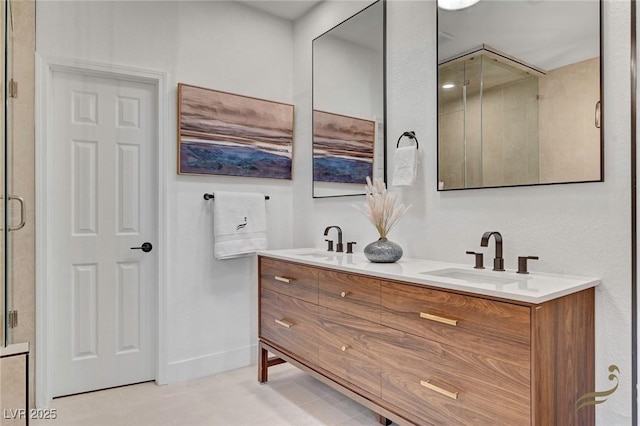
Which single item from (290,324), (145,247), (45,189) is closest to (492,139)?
(290,324)

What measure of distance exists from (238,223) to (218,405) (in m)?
1.20

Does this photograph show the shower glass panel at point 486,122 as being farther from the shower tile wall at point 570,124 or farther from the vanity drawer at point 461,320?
the vanity drawer at point 461,320

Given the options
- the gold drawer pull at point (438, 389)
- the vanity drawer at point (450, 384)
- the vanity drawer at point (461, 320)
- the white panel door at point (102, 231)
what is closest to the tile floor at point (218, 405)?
the white panel door at point (102, 231)

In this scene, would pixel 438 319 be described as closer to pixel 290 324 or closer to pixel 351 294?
pixel 351 294

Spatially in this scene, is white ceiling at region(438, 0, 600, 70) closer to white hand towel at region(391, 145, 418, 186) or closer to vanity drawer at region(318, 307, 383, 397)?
white hand towel at region(391, 145, 418, 186)

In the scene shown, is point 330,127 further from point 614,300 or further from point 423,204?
point 614,300

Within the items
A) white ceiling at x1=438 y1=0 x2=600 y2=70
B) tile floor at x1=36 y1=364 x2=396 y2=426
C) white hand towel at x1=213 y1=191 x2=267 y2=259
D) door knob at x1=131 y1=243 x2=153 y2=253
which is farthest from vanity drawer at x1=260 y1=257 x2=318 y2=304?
white ceiling at x1=438 y1=0 x2=600 y2=70

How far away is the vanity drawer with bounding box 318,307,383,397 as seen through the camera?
1.89 metres

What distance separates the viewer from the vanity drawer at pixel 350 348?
1.89 m

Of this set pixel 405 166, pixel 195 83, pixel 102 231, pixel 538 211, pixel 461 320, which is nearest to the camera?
pixel 461 320

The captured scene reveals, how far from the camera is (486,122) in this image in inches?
79.0

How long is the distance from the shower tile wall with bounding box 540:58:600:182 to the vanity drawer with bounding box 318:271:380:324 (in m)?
0.91

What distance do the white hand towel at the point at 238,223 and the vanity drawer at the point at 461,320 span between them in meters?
1.41

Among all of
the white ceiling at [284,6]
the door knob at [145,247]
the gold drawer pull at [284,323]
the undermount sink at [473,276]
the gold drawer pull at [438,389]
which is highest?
the white ceiling at [284,6]
